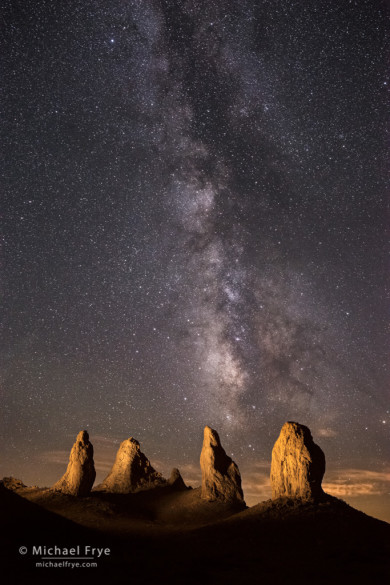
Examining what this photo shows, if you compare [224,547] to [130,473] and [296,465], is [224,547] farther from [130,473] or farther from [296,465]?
[130,473]

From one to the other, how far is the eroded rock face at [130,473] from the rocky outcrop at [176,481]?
1.11 m

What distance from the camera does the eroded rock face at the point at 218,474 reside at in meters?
39.4

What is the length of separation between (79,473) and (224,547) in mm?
24511

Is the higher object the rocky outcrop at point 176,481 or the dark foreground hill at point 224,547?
the rocky outcrop at point 176,481

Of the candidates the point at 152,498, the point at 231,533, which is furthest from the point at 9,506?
the point at 152,498

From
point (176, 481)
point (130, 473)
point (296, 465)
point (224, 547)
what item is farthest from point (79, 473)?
point (224, 547)

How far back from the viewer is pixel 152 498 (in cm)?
4297

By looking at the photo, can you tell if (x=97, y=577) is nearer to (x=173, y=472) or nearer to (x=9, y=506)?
(x=9, y=506)

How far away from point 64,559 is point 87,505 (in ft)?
66.4

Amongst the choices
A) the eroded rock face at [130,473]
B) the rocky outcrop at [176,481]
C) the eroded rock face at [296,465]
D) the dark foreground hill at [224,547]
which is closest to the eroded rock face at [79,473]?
the eroded rock face at [130,473]

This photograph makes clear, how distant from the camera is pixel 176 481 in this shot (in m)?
47.8

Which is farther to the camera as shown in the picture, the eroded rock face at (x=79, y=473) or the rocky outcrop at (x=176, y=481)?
the rocky outcrop at (x=176, y=481)

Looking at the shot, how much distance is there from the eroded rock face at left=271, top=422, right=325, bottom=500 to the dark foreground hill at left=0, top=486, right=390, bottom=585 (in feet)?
4.30

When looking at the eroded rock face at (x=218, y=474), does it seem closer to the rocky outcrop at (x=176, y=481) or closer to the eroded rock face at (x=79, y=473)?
the rocky outcrop at (x=176, y=481)
